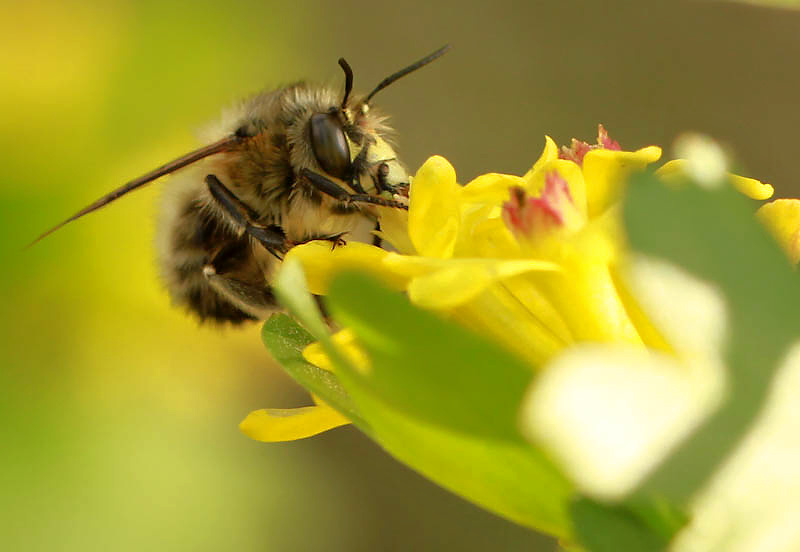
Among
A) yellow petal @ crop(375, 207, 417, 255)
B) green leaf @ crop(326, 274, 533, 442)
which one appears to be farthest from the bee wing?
green leaf @ crop(326, 274, 533, 442)

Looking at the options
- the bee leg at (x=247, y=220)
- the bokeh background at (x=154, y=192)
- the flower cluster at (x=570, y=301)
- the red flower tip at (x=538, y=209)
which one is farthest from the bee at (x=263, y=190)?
the bokeh background at (x=154, y=192)

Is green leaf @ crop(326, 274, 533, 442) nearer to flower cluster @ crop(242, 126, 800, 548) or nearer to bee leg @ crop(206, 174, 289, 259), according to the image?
flower cluster @ crop(242, 126, 800, 548)

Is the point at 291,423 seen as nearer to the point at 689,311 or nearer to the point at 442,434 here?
the point at 442,434

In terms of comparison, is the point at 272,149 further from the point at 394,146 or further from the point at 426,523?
the point at 426,523

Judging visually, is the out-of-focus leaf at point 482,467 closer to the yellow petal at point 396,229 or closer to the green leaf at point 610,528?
the green leaf at point 610,528

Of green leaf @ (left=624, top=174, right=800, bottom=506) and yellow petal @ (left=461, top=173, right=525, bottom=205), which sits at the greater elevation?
yellow petal @ (left=461, top=173, right=525, bottom=205)

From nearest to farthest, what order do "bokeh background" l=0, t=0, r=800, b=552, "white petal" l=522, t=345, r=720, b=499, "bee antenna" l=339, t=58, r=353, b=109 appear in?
"white petal" l=522, t=345, r=720, b=499 → "bee antenna" l=339, t=58, r=353, b=109 → "bokeh background" l=0, t=0, r=800, b=552

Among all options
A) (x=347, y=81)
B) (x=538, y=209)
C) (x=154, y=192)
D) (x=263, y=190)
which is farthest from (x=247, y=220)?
(x=154, y=192)

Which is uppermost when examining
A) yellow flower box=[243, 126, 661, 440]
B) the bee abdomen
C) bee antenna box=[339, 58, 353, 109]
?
bee antenna box=[339, 58, 353, 109]
